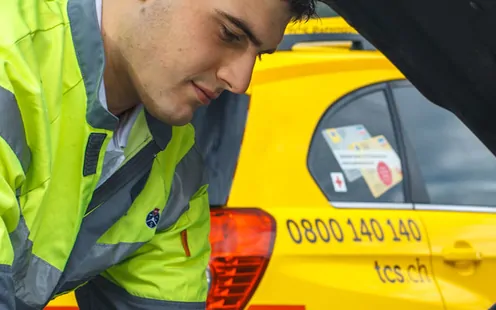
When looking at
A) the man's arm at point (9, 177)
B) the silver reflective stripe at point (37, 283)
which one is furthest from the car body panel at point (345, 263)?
→ the man's arm at point (9, 177)

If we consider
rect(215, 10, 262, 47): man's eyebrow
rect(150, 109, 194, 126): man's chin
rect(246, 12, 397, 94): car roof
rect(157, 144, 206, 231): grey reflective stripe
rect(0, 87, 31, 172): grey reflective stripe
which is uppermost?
rect(0, 87, 31, 172): grey reflective stripe

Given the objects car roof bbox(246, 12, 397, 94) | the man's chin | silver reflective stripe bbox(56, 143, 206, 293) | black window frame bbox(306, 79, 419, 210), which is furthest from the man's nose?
black window frame bbox(306, 79, 419, 210)

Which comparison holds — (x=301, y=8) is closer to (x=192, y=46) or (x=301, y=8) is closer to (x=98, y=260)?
(x=192, y=46)

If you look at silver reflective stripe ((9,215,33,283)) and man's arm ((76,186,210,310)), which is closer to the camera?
silver reflective stripe ((9,215,33,283))

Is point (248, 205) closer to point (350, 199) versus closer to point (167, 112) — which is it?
point (350, 199)

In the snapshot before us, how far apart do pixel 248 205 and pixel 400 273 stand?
531 mm

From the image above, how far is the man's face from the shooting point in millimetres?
1725

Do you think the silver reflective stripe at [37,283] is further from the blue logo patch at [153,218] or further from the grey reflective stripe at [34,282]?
the blue logo patch at [153,218]

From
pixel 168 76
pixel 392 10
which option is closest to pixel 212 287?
pixel 168 76

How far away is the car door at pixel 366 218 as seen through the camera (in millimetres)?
2668

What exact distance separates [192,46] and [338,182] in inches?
46.1

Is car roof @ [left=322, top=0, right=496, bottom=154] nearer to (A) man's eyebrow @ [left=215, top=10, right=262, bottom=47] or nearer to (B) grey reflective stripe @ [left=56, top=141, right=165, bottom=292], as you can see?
(A) man's eyebrow @ [left=215, top=10, right=262, bottom=47]

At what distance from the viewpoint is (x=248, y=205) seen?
2637 millimetres

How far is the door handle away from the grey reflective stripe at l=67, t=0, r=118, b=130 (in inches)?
57.1
